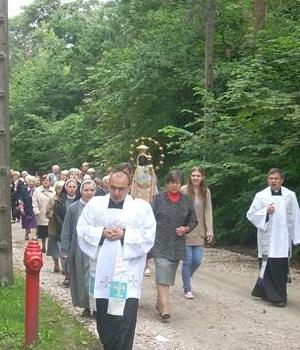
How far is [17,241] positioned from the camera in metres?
17.4

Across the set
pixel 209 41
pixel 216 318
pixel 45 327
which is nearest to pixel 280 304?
pixel 216 318

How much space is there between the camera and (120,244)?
6.08 meters

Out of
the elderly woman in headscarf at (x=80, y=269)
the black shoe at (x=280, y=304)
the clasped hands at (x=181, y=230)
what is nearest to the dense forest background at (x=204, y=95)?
the black shoe at (x=280, y=304)

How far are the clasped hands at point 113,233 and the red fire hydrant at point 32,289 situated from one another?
670mm

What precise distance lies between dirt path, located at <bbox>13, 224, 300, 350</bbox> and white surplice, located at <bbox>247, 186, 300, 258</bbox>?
779 millimetres

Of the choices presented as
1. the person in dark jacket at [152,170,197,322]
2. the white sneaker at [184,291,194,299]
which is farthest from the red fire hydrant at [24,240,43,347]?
the white sneaker at [184,291,194,299]

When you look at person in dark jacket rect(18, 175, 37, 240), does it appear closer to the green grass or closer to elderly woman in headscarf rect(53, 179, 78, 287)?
elderly woman in headscarf rect(53, 179, 78, 287)

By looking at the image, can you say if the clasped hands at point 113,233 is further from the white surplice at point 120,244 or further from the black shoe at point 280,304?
the black shoe at point 280,304

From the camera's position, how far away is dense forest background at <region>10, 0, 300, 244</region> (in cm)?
1444

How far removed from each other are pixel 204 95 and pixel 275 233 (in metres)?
8.24

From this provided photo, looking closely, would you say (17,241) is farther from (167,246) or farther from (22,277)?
(167,246)

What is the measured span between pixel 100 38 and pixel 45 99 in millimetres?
6865

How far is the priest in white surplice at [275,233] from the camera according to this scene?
9.55 meters

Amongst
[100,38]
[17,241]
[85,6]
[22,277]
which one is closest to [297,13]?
[17,241]
